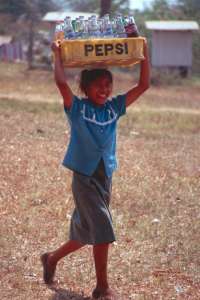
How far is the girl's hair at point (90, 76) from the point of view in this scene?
434 centimetres

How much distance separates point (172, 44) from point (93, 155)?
2501 centimetres

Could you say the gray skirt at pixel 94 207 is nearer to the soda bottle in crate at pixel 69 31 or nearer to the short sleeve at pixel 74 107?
the short sleeve at pixel 74 107

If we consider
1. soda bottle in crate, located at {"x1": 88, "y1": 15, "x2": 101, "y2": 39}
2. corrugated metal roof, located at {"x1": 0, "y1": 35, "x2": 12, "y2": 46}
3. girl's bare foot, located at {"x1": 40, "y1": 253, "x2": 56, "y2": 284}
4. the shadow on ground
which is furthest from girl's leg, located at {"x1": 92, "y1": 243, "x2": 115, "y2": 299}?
corrugated metal roof, located at {"x1": 0, "y1": 35, "x2": 12, "y2": 46}

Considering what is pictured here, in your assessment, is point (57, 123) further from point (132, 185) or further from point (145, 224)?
point (145, 224)

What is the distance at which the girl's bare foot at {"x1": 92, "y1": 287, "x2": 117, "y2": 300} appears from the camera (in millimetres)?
4422

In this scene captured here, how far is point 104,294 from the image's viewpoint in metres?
4.43

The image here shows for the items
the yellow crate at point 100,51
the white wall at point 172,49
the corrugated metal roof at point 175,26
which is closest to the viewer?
the yellow crate at point 100,51

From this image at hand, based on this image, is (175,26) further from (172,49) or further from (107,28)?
(107,28)

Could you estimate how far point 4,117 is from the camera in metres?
12.4

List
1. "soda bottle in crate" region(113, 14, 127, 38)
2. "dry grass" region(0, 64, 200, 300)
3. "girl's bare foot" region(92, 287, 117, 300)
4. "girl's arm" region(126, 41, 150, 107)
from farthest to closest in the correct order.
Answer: "dry grass" region(0, 64, 200, 300)
"girl's arm" region(126, 41, 150, 107)
"girl's bare foot" region(92, 287, 117, 300)
"soda bottle in crate" region(113, 14, 127, 38)

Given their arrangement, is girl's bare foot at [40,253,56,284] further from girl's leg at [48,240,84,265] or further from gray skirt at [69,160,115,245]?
gray skirt at [69,160,115,245]

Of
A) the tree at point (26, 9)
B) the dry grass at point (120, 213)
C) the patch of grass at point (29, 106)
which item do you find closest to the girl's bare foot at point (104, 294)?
the dry grass at point (120, 213)

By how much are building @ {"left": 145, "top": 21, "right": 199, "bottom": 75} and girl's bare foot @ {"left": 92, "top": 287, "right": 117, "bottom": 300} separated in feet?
79.8

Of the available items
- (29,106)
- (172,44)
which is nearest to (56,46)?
(29,106)
